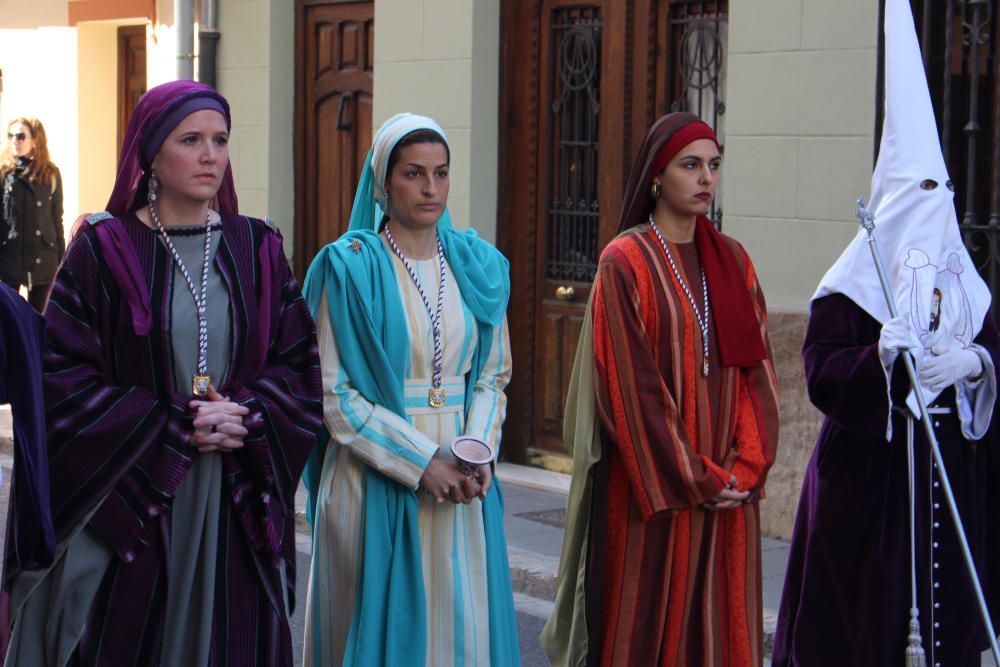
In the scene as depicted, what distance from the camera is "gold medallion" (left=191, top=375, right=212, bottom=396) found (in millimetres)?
4062

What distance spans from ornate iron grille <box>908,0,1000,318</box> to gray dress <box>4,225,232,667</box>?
409 centimetres

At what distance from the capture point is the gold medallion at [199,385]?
13.3 feet

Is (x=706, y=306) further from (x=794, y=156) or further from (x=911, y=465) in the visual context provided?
(x=794, y=156)

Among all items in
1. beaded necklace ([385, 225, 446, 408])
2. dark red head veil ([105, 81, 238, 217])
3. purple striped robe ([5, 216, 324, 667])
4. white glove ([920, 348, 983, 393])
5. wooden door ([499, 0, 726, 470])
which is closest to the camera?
purple striped robe ([5, 216, 324, 667])

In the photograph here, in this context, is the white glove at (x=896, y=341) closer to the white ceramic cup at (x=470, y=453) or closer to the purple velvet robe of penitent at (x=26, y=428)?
the white ceramic cup at (x=470, y=453)

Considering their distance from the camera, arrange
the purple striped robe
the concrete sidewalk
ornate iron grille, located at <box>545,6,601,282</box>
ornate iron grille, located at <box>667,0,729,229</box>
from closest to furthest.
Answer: the purple striped robe, the concrete sidewalk, ornate iron grille, located at <box>667,0,729,229</box>, ornate iron grille, located at <box>545,6,601,282</box>

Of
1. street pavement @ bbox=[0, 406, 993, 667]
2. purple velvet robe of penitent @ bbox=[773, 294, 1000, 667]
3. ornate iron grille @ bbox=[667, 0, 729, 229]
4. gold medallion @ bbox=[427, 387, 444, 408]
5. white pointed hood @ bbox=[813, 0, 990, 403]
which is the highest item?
ornate iron grille @ bbox=[667, 0, 729, 229]

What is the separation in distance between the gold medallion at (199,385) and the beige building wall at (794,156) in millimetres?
4168

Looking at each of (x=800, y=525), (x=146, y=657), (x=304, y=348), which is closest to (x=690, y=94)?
(x=800, y=525)

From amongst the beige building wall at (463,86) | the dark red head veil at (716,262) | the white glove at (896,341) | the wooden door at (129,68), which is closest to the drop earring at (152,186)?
the dark red head veil at (716,262)

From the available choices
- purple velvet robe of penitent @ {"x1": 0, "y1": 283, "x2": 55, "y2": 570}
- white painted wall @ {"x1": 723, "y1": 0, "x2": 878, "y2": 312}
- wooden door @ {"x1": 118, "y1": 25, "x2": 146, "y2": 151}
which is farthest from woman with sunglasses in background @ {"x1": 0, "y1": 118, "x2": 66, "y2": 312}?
purple velvet robe of penitent @ {"x1": 0, "y1": 283, "x2": 55, "y2": 570}

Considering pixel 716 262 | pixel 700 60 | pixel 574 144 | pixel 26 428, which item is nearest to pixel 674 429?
pixel 716 262

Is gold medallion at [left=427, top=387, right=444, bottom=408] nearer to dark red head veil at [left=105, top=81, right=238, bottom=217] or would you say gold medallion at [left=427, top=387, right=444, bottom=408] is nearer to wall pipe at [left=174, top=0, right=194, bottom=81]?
dark red head veil at [left=105, top=81, right=238, bottom=217]

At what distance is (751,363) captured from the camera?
194 inches
